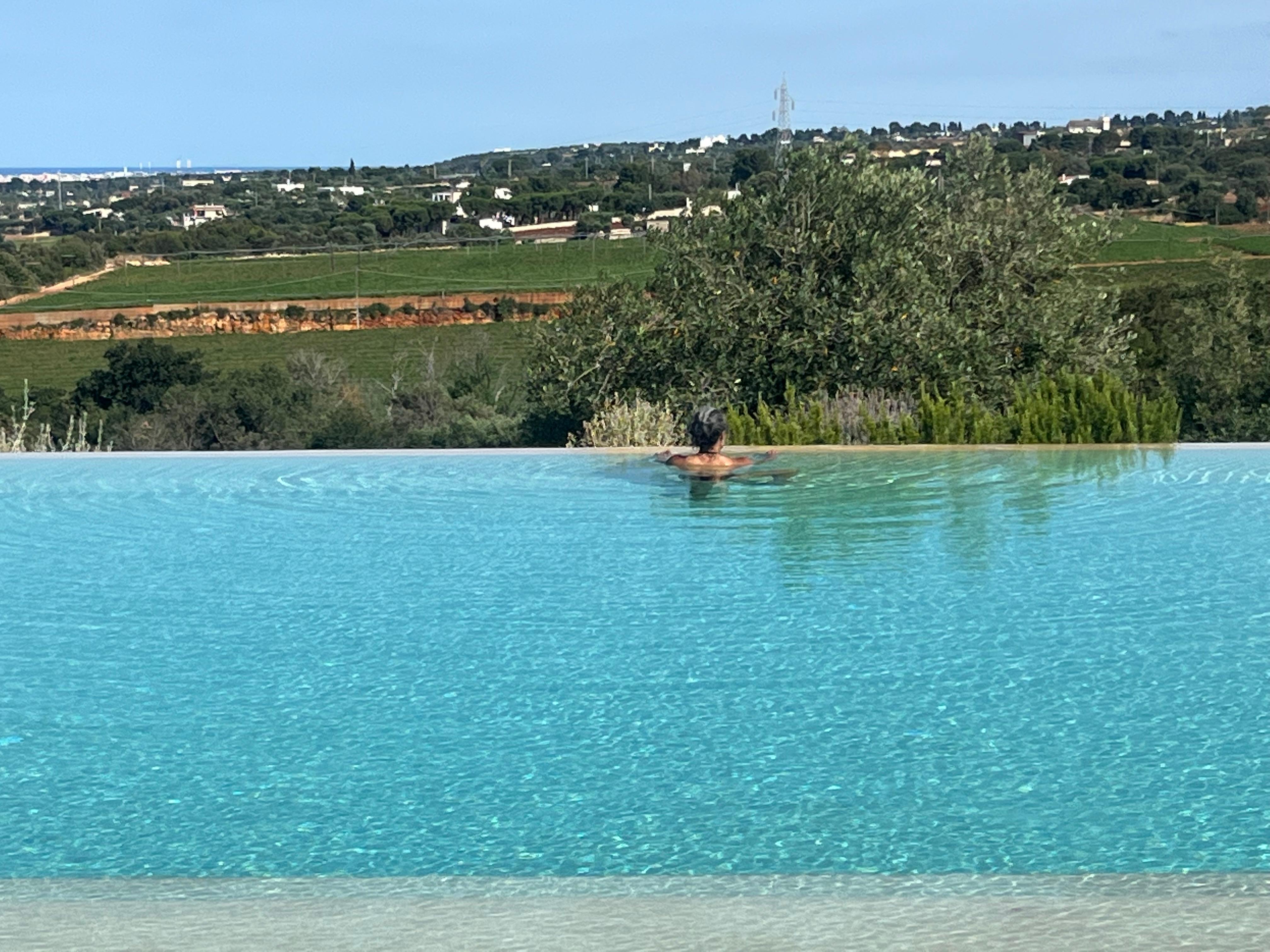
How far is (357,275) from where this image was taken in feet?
204

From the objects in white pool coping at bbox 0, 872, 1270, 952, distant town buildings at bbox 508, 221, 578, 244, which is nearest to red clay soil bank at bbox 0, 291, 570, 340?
distant town buildings at bbox 508, 221, 578, 244

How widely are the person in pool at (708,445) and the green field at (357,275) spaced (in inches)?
1759

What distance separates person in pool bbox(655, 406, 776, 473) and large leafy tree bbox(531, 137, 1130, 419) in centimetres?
293

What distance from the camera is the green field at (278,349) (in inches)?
1742

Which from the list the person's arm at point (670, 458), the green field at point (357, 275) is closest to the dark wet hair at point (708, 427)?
the person's arm at point (670, 458)

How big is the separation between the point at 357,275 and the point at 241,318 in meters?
6.37

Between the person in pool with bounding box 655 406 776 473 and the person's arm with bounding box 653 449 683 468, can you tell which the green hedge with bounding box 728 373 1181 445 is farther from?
the person in pool with bounding box 655 406 776 473

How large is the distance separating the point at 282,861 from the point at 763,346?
31.1 ft

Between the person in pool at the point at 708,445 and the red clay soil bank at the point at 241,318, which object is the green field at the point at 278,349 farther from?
the person in pool at the point at 708,445

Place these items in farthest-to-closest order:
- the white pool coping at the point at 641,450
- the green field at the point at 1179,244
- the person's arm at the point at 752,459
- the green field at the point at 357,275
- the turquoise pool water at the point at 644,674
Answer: the green field at the point at 357,275 < the green field at the point at 1179,244 < the white pool coping at the point at 641,450 < the person's arm at the point at 752,459 < the turquoise pool water at the point at 644,674

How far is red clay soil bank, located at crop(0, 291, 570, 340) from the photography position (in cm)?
5584

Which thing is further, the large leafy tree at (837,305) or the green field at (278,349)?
the green field at (278,349)

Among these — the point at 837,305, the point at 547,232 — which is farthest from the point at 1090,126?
the point at 837,305

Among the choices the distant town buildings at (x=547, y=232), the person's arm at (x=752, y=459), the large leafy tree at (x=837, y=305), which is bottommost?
the person's arm at (x=752, y=459)
